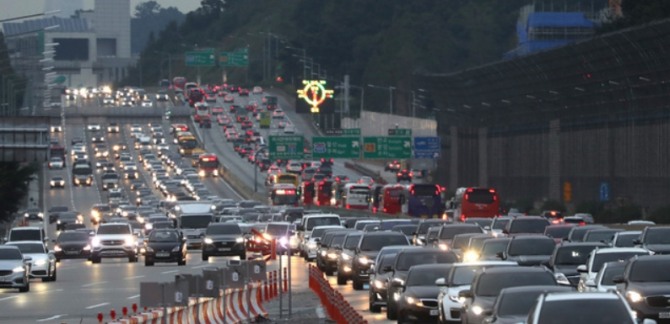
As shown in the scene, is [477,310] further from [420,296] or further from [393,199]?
[393,199]

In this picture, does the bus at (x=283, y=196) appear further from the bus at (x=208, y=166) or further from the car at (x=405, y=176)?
the bus at (x=208, y=166)

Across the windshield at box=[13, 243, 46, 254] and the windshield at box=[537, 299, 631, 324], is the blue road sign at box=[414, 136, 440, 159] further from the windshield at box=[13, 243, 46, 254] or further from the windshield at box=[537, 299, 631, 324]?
the windshield at box=[537, 299, 631, 324]

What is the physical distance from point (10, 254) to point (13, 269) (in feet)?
2.26

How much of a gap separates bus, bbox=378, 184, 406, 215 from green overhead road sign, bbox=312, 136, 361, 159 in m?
14.4

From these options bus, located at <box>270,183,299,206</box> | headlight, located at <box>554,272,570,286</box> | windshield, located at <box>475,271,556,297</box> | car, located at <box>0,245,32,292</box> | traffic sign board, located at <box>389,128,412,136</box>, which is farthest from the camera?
bus, located at <box>270,183,299,206</box>

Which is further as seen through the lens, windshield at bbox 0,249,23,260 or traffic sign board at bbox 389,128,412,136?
traffic sign board at bbox 389,128,412,136

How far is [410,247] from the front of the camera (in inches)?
1506

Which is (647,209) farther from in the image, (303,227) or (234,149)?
(234,149)

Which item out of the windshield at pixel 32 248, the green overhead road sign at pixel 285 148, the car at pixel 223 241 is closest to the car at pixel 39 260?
the windshield at pixel 32 248

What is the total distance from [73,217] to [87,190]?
167 ft

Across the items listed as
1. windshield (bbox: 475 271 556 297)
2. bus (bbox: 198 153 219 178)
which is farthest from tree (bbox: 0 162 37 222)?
windshield (bbox: 475 271 556 297)

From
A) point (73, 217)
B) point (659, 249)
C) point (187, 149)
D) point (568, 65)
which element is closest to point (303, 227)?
point (568, 65)

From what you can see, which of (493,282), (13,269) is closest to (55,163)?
(13,269)

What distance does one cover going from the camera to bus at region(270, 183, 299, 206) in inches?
4865
